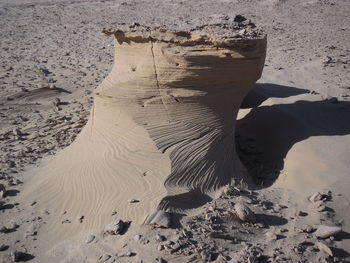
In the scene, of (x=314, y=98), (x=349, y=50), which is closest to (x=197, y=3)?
(x=349, y=50)

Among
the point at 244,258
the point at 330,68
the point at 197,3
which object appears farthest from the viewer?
the point at 197,3

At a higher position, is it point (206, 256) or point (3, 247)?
point (206, 256)

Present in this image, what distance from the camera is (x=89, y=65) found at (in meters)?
8.69

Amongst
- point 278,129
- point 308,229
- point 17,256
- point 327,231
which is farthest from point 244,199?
point 17,256

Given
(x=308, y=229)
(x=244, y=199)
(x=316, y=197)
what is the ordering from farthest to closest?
(x=316, y=197)
(x=244, y=199)
(x=308, y=229)

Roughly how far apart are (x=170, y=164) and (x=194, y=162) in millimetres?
262

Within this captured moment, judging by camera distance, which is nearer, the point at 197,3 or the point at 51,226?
the point at 51,226

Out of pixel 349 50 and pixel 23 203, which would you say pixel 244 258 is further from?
pixel 349 50

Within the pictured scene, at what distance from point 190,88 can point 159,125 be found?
48 centimetres

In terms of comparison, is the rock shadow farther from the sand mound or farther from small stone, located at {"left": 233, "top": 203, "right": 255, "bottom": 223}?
small stone, located at {"left": 233, "top": 203, "right": 255, "bottom": 223}

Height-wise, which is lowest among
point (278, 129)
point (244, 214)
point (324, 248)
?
point (324, 248)

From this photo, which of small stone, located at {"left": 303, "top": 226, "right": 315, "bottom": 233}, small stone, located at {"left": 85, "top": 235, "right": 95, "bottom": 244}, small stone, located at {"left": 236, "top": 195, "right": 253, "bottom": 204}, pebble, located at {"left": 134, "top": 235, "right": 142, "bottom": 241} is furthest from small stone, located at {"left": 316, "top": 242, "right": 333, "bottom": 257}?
small stone, located at {"left": 85, "top": 235, "right": 95, "bottom": 244}

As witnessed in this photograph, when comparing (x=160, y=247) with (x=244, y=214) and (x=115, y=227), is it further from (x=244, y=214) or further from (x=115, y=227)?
(x=244, y=214)

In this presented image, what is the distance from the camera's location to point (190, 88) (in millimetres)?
4000
